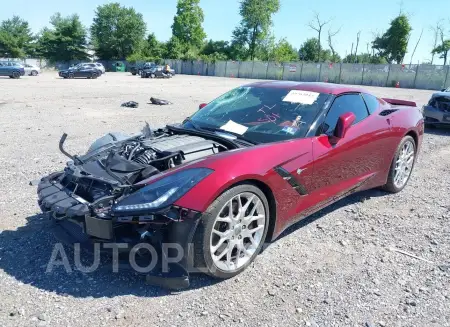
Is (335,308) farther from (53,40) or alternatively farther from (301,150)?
(53,40)

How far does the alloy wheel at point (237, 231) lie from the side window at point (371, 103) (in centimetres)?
222

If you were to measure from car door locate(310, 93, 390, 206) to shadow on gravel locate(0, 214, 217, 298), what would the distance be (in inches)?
57.5

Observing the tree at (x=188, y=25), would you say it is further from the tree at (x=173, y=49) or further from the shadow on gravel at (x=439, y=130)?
the shadow on gravel at (x=439, y=130)

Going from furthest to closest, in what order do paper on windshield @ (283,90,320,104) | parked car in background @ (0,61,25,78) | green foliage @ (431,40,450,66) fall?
green foliage @ (431,40,450,66) → parked car in background @ (0,61,25,78) → paper on windshield @ (283,90,320,104)

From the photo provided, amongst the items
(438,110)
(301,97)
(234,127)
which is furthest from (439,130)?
(234,127)

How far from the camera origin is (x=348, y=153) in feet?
12.3

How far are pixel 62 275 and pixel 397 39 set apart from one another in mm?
59161

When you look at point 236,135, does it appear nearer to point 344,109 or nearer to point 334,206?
point 344,109

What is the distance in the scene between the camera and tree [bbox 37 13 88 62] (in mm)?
65500

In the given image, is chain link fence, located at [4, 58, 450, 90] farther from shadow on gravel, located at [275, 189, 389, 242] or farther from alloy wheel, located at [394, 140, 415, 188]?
shadow on gravel, located at [275, 189, 389, 242]

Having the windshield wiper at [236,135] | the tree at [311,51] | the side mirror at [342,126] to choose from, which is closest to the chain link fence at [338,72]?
the tree at [311,51]

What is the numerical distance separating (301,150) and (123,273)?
1.78 meters

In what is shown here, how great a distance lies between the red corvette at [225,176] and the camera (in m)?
2.55

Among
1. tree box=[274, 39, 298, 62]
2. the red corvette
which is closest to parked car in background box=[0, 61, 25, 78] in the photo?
the red corvette
